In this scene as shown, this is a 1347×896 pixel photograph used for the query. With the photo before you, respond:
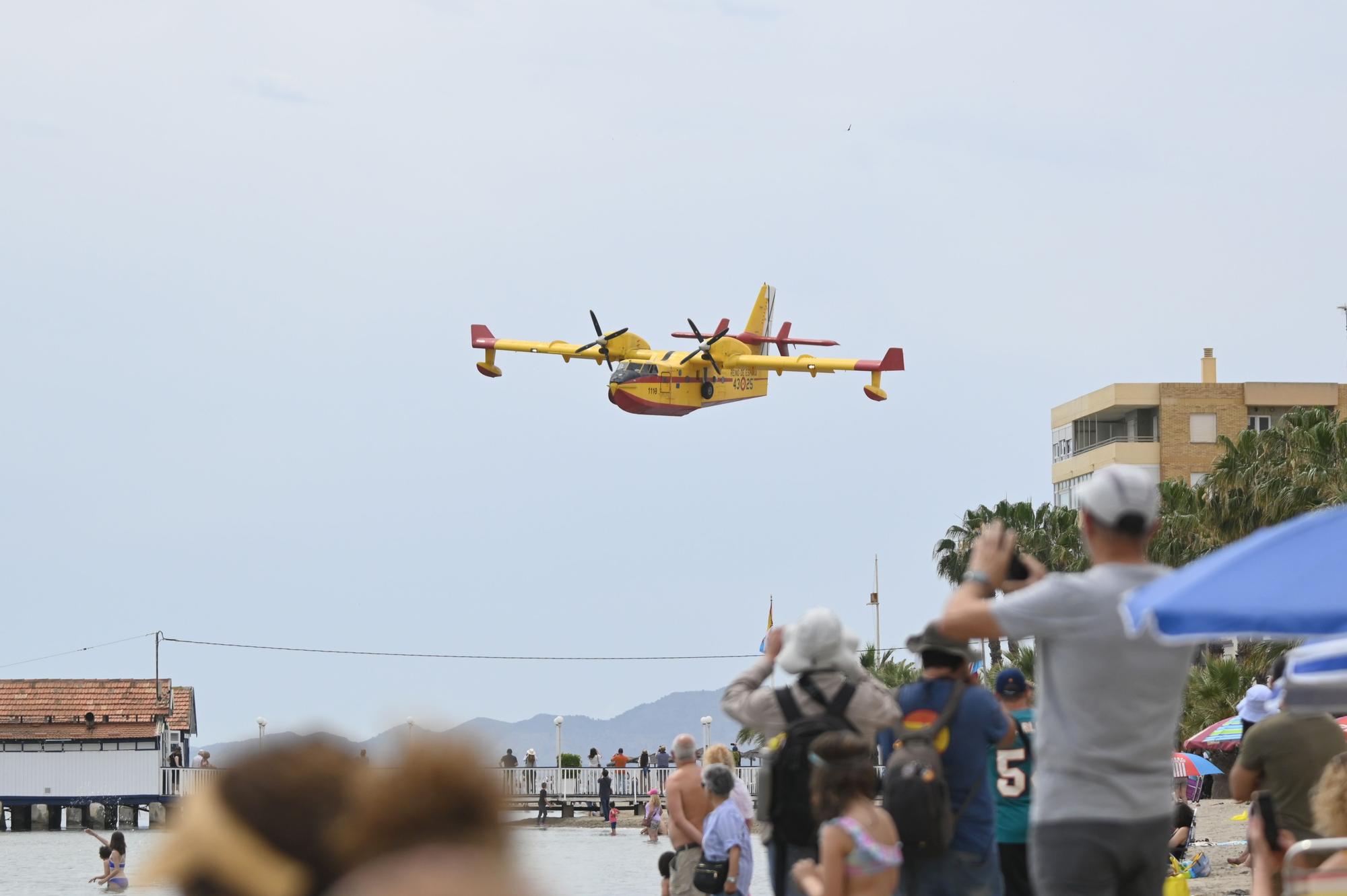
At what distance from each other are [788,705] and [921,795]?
67cm

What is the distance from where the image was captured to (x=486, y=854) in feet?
5.37

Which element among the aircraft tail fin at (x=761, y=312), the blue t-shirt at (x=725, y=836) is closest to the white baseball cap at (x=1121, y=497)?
the blue t-shirt at (x=725, y=836)

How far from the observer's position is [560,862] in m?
29.4

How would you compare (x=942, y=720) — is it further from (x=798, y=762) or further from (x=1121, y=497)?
(x=1121, y=497)

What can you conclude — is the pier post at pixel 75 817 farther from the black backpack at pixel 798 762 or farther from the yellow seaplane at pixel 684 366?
the black backpack at pixel 798 762

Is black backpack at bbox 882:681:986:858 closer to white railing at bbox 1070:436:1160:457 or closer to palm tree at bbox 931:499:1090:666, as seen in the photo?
palm tree at bbox 931:499:1090:666

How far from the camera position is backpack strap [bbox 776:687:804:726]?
6.54 metres

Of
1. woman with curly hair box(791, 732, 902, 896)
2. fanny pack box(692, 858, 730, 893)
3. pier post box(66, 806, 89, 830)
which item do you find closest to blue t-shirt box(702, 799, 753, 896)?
fanny pack box(692, 858, 730, 893)

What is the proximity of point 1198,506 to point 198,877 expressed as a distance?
2069 inches

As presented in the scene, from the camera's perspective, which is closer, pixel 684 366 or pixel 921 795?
pixel 921 795

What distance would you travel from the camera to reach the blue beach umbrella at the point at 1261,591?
4523mm

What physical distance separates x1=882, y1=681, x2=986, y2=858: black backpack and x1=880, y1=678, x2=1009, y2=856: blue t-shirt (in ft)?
0.21

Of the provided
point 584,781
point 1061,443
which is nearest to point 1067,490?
point 1061,443

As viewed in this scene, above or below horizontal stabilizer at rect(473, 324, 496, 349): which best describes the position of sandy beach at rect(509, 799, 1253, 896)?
below
